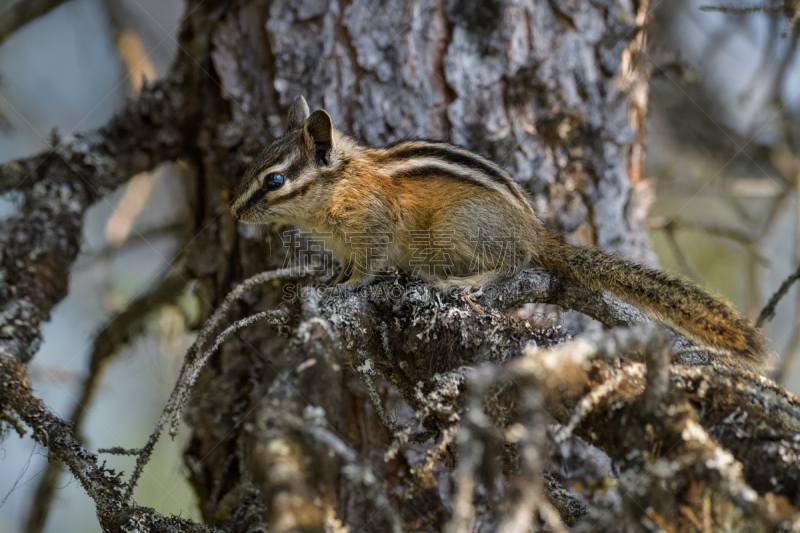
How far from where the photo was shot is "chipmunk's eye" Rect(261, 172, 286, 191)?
115 inches

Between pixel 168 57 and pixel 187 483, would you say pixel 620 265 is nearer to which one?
pixel 187 483

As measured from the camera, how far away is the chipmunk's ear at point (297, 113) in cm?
305

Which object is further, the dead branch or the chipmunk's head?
the chipmunk's head

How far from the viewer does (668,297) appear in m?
2.26

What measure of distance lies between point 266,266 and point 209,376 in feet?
2.37

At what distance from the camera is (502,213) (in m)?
2.83

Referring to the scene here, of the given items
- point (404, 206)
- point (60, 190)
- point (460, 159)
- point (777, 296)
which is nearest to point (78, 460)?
point (60, 190)

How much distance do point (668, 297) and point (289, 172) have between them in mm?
1997

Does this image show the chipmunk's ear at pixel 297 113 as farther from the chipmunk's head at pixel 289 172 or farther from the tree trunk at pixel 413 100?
the tree trunk at pixel 413 100

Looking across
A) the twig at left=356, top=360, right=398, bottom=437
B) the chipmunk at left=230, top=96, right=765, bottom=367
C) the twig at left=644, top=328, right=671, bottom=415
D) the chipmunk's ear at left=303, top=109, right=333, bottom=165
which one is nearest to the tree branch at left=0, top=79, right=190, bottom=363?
the chipmunk at left=230, top=96, right=765, bottom=367

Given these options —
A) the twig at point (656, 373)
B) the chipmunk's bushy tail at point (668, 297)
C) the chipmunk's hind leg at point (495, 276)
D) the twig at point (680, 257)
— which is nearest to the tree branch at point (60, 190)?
the chipmunk's hind leg at point (495, 276)

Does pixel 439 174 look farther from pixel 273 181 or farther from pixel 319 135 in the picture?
pixel 273 181

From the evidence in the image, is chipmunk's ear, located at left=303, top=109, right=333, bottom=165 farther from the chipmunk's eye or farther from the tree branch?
the tree branch

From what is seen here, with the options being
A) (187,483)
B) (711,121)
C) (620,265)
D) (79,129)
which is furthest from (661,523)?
(711,121)
